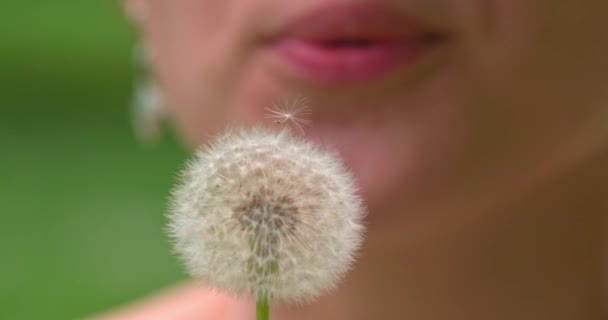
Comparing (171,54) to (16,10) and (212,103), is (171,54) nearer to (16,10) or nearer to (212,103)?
(212,103)

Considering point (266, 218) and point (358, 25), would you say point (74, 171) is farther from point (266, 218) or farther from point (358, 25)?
point (266, 218)

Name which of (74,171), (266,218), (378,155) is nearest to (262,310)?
(266,218)

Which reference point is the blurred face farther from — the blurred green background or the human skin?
the blurred green background

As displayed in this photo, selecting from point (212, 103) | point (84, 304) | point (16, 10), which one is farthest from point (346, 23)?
point (16, 10)

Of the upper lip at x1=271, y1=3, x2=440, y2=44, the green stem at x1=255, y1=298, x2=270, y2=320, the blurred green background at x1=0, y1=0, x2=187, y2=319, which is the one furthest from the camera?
the blurred green background at x1=0, y1=0, x2=187, y2=319

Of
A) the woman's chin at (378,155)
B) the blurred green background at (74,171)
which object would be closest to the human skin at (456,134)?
the woman's chin at (378,155)

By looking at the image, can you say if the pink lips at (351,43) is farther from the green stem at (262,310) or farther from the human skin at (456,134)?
the green stem at (262,310)

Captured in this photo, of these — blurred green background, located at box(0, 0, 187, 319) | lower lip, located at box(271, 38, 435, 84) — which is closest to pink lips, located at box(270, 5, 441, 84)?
lower lip, located at box(271, 38, 435, 84)
